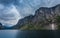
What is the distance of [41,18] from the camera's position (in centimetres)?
1053

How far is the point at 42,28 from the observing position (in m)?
10.5

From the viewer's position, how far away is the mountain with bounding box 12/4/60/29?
10.1m

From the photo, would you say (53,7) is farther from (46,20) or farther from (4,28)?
(4,28)

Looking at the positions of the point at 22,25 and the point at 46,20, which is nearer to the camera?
the point at 22,25

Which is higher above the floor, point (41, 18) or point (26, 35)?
point (41, 18)

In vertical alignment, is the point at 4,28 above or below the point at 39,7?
below

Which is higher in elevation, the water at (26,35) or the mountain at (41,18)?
the mountain at (41,18)

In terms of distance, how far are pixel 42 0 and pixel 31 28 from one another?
2.18 metres

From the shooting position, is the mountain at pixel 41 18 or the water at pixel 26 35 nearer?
the water at pixel 26 35

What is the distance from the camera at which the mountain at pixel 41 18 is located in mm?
10058

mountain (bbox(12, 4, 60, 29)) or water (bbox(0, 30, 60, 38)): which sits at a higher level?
mountain (bbox(12, 4, 60, 29))

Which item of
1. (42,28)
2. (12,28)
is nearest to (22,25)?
(12,28)

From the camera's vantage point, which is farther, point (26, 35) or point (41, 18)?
point (26, 35)

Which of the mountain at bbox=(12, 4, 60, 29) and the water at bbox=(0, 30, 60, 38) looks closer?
the water at bbox=(0, 30, 60, 38)
